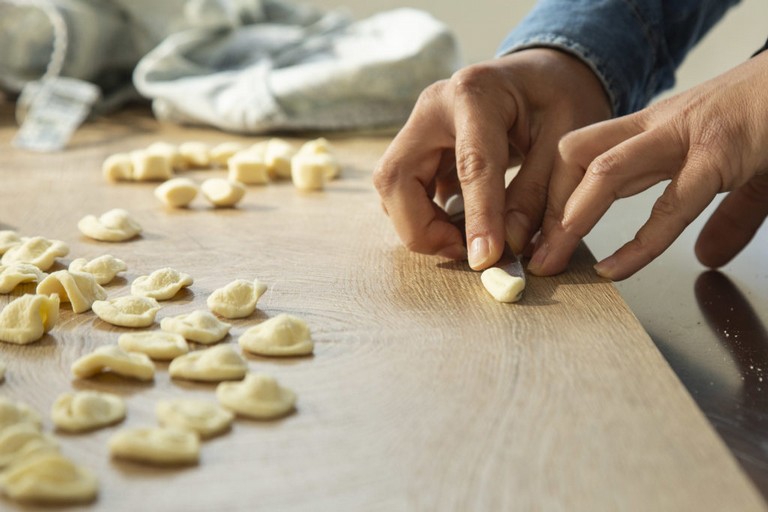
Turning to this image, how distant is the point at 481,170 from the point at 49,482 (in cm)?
56

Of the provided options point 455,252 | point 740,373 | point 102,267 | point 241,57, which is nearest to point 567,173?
point 455,252

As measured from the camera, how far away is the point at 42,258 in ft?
3.30

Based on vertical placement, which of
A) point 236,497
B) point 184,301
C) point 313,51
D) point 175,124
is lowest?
point 175,124

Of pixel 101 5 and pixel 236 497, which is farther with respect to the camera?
pixel 101 5

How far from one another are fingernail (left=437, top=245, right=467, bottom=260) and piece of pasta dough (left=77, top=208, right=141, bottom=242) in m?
0.39

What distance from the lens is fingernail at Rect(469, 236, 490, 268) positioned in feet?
3.12

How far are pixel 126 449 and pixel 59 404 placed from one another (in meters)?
0.10

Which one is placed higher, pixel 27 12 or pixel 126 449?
pixel 126 449

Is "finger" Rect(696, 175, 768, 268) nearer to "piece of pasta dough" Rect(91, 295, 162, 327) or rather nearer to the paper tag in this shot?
"piece of pasta dough" Rect(91, 295, 162, 327)

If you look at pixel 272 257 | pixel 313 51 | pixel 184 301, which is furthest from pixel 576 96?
pixel 313 51

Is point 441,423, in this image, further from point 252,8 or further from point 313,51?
point 252,8

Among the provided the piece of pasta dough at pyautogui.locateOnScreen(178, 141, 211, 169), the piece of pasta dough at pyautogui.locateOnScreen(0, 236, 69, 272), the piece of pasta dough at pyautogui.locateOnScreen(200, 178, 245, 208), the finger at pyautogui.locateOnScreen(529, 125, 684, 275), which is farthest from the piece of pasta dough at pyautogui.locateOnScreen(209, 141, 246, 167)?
the finger at pyautogui.locateOnScreen(529, 125, 684, 275)

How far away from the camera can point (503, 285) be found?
888 mm

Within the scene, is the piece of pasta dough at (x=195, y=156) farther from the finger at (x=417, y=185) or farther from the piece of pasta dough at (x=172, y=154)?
the finger at (x=417, y=185)
